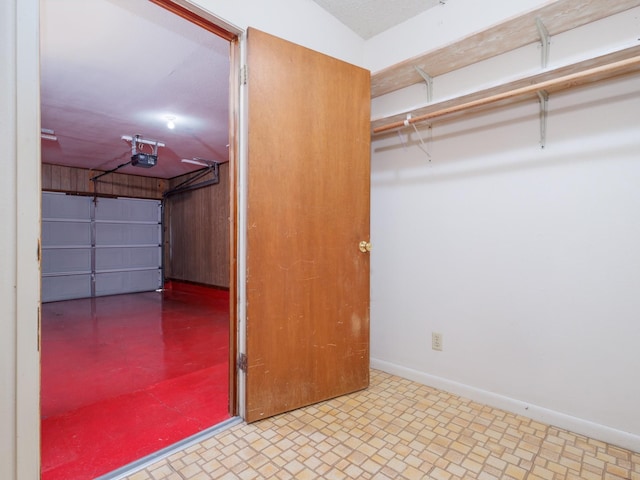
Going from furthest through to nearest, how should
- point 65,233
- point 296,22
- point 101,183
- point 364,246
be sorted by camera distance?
point 101,183 < point 65,233 < point 364,246 < point 296,22

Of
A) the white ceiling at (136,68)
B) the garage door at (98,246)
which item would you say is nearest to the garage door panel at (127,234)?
the garage door at (98,246)

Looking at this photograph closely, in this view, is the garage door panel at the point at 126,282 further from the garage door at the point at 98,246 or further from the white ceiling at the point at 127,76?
the white ceiling at the point at 127,76

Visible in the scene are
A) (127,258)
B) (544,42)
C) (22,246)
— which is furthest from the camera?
(127,258)

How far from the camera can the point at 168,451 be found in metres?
1.56

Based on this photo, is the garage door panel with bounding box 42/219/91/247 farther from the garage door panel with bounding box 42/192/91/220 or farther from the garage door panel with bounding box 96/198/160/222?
the garage door panel with bounding box 96/198/160/222

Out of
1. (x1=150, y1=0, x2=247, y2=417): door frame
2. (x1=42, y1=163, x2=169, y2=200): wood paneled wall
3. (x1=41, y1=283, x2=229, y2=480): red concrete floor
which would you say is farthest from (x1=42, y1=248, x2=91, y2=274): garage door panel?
(x1=150, y1=0, x2=247, y2=417): door frame

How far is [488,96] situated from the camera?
6.12 feet

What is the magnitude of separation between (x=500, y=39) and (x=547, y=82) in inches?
15.7

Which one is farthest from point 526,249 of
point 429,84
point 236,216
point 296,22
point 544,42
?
point 296,22

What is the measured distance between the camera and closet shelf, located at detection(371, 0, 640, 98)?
155 cm

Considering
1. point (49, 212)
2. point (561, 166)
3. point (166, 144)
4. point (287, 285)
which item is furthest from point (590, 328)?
point (49, 212)

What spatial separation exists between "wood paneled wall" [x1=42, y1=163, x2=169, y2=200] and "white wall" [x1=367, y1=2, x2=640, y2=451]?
255 inches

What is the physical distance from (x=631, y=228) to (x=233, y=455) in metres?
2.17

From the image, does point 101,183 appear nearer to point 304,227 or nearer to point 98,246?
point 98,246
